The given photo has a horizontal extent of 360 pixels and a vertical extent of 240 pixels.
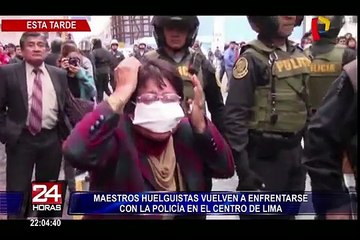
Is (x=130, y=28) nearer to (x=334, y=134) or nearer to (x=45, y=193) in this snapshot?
(x=45, y=193)

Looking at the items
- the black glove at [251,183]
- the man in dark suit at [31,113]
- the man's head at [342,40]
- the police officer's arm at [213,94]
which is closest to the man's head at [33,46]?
the man in dark suit at [31,113]

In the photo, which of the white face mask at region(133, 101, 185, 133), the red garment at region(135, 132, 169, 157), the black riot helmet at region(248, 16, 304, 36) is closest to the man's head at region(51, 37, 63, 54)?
the white face mask at region(133, 101, 185, 133)

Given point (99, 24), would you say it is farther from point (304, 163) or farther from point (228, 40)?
point (304, 163)

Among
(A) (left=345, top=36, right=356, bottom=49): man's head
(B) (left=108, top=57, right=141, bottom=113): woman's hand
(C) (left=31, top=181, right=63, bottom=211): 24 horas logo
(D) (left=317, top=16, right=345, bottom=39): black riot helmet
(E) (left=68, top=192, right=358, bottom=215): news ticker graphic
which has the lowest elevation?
(E) (left=68, top=192, right=358, bottom=215): news ticker graphic

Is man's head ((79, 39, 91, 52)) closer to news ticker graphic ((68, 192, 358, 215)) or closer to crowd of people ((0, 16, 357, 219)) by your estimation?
crowd of people ((0, 16, 357, 219))

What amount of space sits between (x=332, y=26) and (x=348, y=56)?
195mm

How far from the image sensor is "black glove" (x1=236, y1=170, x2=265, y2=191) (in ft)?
11.5

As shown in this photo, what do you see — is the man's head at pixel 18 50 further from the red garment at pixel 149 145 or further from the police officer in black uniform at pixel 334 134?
the police officer in black uniform at pixel 334 134

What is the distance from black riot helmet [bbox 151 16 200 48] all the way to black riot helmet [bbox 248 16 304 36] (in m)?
0.32

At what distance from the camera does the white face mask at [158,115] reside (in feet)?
11.2
